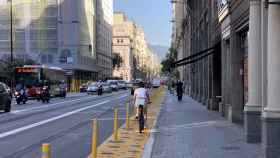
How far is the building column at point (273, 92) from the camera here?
1134cm

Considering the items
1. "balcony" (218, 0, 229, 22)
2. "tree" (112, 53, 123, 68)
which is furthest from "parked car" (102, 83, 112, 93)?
"tree" (112, 53, 123, 68)

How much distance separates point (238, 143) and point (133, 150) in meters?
2.95

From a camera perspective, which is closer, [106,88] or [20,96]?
[20,96]

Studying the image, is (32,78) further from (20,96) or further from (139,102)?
(139,102)

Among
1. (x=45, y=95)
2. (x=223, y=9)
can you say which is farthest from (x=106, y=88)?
(x=223, y=9)

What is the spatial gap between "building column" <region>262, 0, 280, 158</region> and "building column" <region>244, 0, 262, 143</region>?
2.73m

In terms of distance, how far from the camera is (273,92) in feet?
38.1

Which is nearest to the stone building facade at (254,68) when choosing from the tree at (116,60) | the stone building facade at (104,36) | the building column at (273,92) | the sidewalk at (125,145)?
the building column at (273,92)

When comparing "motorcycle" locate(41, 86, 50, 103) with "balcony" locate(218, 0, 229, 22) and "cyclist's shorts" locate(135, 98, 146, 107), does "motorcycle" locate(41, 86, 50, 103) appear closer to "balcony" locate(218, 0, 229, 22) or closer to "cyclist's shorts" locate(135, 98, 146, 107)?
"balcony" locate(218, 0, 229, 22)

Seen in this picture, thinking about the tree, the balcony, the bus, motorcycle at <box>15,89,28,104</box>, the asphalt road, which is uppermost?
the tree

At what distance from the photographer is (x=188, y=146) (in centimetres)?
1405

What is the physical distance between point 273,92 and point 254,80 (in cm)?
293

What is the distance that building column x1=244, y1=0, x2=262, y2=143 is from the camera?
14.4 m

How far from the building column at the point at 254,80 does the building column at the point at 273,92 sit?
107 inches
